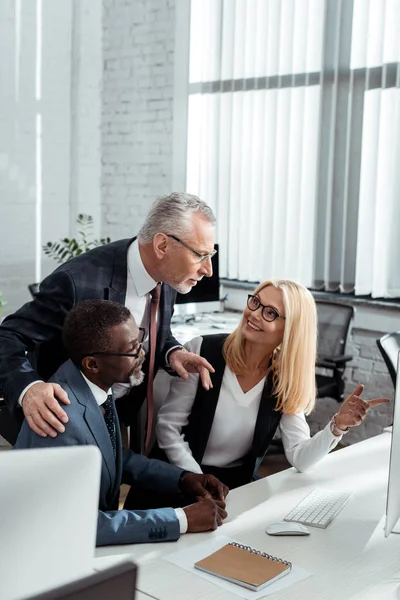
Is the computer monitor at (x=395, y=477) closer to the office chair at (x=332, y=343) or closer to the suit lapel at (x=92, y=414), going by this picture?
the suit lapel at (x=92, y=414)

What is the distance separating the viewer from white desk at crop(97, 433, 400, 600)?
176 cm

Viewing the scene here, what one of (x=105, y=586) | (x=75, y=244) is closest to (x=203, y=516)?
(x=105, y=586)

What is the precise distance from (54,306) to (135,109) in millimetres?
4272

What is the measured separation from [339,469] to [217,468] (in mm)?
385

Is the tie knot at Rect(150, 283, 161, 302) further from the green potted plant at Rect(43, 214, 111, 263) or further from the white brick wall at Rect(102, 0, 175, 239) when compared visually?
the white brick wall at Rect(102, 0, 175, 239)

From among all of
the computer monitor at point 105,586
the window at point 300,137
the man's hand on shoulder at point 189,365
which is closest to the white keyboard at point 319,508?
the man's hand on shoulder at point 189,365

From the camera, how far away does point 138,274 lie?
2.68m

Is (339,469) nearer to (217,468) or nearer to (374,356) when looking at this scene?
(217,468)

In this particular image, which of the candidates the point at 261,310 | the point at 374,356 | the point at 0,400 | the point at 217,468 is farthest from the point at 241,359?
the point at 374,356

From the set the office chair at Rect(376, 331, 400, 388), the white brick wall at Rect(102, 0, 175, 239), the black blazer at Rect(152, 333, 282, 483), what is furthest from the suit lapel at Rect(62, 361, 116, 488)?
the white brick wall at Rect(102, 0, 175, 239)

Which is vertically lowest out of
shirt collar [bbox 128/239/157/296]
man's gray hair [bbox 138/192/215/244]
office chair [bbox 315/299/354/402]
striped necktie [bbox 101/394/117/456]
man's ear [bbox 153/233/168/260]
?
office chair [bbox 315/299/354/402]

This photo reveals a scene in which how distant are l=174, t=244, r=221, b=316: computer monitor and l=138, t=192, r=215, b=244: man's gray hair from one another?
2690mm

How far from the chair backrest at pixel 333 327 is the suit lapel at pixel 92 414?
2.90 meters

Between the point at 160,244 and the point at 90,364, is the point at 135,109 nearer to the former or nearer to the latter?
the point at 160,244
